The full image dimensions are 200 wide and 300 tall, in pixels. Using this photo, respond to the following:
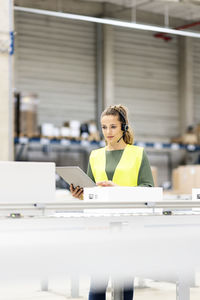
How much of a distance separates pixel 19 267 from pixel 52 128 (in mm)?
9132

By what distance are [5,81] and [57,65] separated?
5.08 meters

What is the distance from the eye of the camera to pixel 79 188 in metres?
3.19

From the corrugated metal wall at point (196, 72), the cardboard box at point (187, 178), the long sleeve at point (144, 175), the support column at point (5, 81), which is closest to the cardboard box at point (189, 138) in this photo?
the corrugated metal wall at point (196, 72)

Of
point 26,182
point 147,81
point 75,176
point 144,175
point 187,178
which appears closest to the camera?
point 26,182

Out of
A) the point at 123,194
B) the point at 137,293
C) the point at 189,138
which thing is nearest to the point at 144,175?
the point at 123,194

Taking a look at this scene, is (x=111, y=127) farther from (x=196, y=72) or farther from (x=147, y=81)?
(x=196, y=72)

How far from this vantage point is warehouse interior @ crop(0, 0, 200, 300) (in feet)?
36.8

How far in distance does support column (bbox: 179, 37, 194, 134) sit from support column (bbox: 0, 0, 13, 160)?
729 cm

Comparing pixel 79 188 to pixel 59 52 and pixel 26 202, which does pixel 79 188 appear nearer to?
pixel 26 202

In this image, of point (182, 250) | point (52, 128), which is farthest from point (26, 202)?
point (52, 128)

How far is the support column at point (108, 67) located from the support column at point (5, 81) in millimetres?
5360

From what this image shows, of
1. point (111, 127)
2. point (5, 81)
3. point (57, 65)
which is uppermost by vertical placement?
point (57, 65)

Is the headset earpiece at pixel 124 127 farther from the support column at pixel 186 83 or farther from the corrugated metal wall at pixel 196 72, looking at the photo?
the corrugated metal wall at pixel 196 72

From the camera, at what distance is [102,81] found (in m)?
12.7
